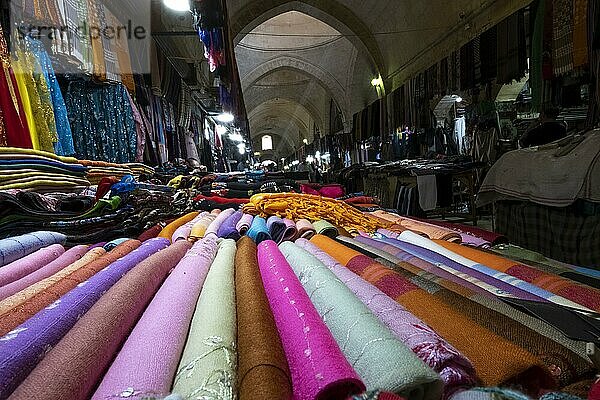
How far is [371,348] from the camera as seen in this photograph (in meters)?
0.60

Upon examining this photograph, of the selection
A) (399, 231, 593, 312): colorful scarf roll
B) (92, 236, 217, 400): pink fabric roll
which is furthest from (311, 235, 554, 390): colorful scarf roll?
(92, 236, 217, 400): pink fabric roll

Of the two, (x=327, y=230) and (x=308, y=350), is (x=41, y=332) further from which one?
(x=327, y=230)

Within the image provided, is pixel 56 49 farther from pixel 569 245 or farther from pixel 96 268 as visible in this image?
pixel 569 245

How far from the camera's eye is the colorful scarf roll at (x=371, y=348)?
20.6 inches

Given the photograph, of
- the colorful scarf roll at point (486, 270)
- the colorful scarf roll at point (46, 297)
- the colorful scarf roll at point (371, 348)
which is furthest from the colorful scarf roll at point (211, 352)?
the colorful scarf roll at point (486, 270)

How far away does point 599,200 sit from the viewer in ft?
8.72

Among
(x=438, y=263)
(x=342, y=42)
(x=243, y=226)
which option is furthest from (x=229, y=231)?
(x=342, y=42)

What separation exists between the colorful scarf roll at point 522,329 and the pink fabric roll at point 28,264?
1.09 metres

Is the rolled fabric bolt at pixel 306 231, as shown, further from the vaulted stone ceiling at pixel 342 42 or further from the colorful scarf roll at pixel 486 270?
the vaulted stone ceiling at pixel 342 42

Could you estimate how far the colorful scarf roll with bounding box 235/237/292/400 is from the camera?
0.52 m

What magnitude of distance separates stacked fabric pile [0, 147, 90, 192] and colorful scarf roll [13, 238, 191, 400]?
4.54ft

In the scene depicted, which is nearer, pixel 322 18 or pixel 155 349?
pixel 155 349

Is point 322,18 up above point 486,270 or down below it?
above

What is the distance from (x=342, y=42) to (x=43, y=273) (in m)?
17.1
